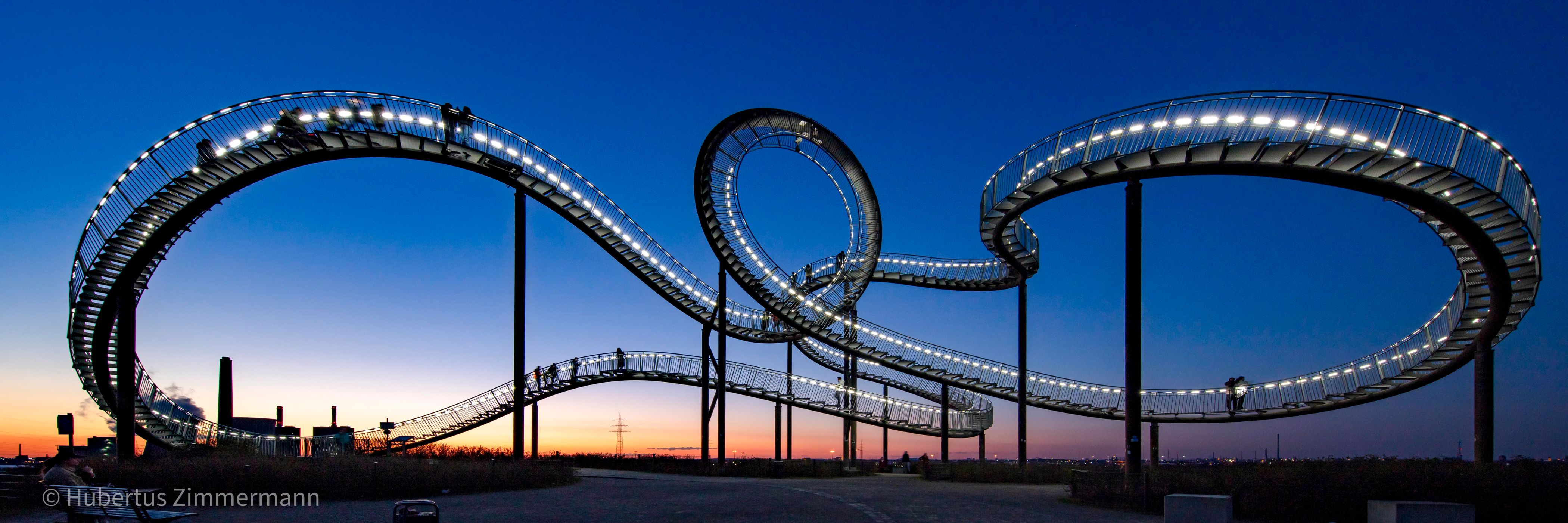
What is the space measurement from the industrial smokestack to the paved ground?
22993 mm

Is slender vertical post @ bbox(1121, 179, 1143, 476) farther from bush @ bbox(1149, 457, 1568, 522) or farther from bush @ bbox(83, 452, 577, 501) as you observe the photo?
bush @ bbox(83, 452, 577, 501)

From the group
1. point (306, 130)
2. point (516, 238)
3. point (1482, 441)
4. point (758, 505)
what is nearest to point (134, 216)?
point (306, 130)

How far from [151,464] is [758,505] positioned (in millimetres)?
14380

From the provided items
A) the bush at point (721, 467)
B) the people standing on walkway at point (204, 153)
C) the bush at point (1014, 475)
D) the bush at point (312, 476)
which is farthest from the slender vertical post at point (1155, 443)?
the people standing on walkway at point (204, 153)

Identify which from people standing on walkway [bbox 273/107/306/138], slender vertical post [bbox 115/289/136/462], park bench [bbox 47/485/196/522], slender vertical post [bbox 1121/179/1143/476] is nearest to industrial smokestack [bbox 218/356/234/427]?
slender vertical post [bbox 115/289/136/462]

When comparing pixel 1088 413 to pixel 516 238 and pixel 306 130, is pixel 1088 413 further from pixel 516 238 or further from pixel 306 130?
pixel 306 130

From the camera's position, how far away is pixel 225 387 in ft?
125

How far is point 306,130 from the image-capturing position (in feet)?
76.0

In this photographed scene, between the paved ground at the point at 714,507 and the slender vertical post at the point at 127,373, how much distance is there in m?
9.82

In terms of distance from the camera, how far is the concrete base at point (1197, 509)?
14.4m

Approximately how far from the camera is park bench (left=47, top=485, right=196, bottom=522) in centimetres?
1130

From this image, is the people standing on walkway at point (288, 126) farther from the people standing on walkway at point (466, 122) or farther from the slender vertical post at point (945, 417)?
the slender vertical post at point (945, 417)

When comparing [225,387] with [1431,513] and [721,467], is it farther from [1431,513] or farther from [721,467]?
[1431,513]

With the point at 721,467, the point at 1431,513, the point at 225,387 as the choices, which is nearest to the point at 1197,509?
the point at 1431,513
